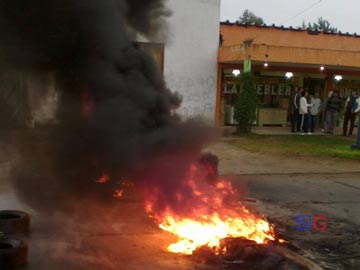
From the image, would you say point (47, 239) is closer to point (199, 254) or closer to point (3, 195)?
point (199, 254)

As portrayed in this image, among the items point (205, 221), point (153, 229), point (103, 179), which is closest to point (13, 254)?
point (103, 179)

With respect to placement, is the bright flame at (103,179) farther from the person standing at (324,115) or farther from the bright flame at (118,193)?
the person standing at (324,115)

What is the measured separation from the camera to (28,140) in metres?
6.50

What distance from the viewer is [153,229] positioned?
18.5 feet

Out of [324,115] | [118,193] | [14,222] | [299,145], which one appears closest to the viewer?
[14,222]

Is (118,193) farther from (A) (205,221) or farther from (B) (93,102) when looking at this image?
(A) (205,221)

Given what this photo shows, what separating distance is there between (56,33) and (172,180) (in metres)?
2.21

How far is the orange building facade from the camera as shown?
1867 cm

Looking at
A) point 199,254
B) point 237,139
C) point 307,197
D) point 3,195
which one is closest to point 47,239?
point 199,254

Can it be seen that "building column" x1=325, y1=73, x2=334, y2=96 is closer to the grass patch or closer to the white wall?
the grass patch

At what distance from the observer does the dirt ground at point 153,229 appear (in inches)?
183

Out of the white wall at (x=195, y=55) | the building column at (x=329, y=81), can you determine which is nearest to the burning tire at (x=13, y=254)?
the white wall at (x=195, y=55)

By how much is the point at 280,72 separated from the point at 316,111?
2.53 m

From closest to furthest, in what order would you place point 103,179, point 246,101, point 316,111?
point 103,179 < point 246,101 < point 316,111
